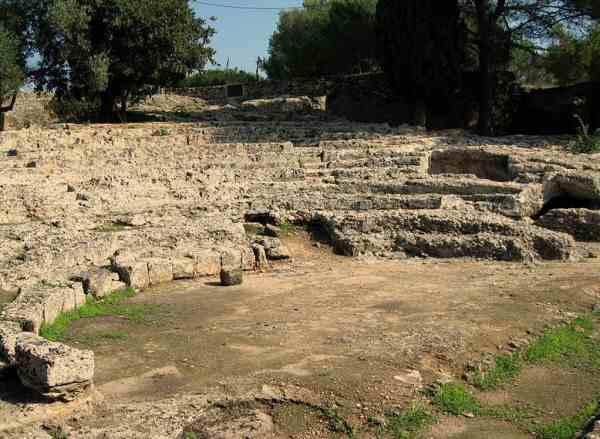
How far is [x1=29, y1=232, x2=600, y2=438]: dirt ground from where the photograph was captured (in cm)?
600

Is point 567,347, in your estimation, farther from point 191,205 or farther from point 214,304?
point 191,205

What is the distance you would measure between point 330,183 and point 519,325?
7274 millimetres

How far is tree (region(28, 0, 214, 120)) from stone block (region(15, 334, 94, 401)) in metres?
16.8

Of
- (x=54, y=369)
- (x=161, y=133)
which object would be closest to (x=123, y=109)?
(x=161, y=133)

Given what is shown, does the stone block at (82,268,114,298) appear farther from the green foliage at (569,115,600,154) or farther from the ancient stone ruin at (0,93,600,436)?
the green foliage at (569,115,600,154)

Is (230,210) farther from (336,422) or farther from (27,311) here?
(336,422)

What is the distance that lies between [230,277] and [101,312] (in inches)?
75.4

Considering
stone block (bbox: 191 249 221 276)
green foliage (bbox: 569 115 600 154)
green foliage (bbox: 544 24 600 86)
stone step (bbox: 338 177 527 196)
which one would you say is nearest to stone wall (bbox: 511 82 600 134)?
green foliage (bbox: 544 24 600 86)

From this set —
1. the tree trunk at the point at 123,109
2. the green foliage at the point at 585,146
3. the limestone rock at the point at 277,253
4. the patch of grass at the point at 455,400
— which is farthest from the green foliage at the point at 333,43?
the patch of grass at the point at 455,400

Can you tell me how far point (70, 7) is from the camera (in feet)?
69.9

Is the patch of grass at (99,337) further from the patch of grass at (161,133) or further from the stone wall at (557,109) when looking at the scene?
the stone wall at (557,109)

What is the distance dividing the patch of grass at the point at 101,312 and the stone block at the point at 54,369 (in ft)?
4.95

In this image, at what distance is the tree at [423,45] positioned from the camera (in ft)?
77.4

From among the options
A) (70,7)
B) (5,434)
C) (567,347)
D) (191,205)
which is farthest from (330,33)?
(5,434)
